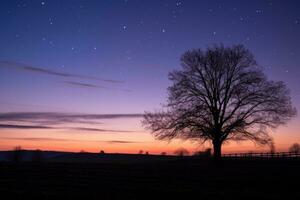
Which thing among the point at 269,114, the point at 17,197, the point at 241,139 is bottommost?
the point at 17,197

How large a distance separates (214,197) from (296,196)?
11.0 ft

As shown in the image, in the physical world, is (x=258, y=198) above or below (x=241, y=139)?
below

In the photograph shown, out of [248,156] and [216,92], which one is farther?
[248,156]

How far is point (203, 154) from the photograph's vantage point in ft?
232

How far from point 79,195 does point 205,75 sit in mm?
22998

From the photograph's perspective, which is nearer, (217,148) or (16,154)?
(217,148)

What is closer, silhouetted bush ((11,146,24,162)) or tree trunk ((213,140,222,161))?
tree trunk ((213,140,222,161))

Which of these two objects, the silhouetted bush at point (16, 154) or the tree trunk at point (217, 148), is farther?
the silhouetted bush at point (16, 154)

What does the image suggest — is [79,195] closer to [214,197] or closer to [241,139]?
[214,197]

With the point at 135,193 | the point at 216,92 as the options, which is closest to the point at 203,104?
the point at 216,92

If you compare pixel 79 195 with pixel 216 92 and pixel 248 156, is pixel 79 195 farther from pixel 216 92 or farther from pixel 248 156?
pixel 248 156

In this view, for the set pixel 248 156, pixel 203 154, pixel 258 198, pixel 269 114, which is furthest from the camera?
pixel 203 154

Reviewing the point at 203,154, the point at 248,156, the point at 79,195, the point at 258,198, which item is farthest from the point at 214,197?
the point at 203,154

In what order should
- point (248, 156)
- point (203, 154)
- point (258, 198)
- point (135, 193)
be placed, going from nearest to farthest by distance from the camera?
point (258, 198) → point (135, 193) → point (248, 156) → point (203, 154)
